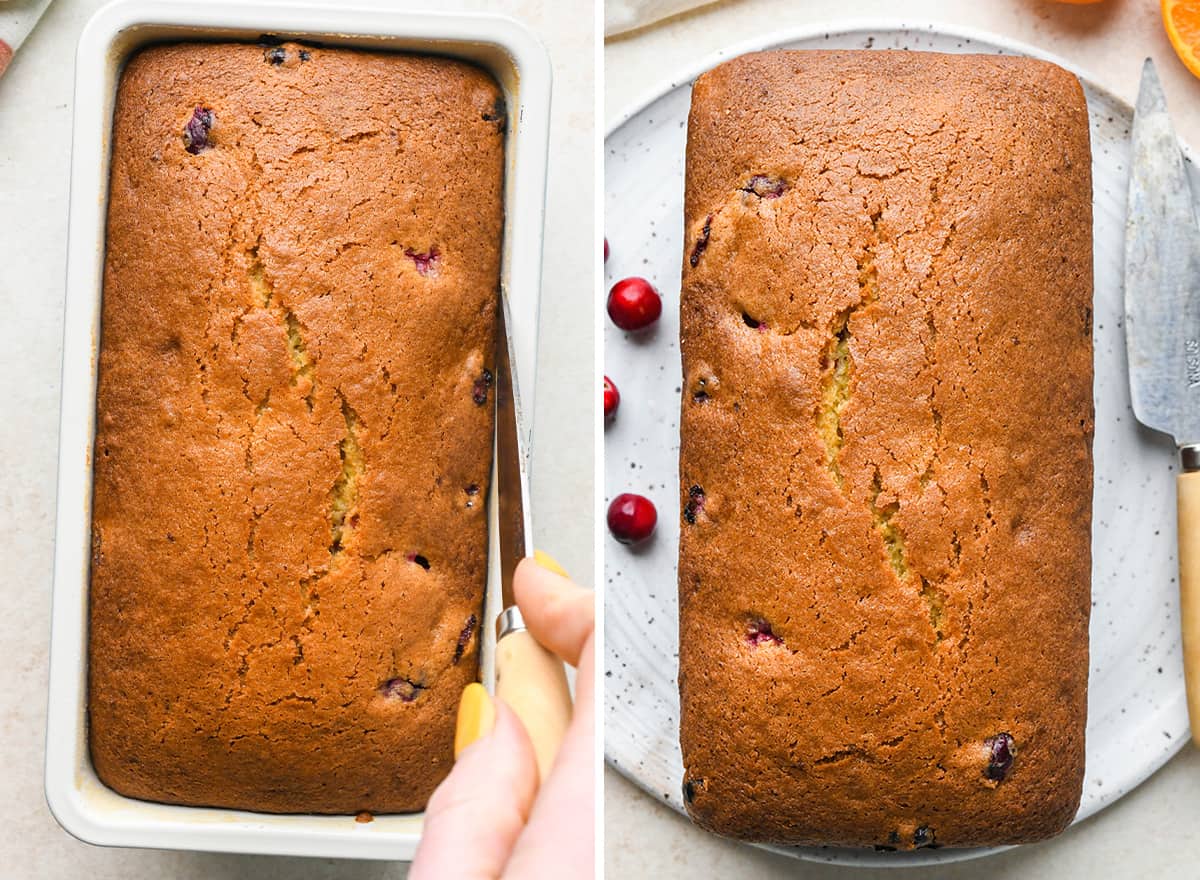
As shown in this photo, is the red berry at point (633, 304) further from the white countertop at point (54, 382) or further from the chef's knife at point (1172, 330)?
the chef's knife at point (1172, 330)

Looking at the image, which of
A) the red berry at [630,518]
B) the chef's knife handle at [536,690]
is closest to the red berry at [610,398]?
the red berry at [630,518]

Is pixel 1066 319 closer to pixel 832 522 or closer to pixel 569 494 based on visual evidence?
pixel 832 522

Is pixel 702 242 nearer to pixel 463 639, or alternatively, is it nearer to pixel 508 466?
pixel 508 466

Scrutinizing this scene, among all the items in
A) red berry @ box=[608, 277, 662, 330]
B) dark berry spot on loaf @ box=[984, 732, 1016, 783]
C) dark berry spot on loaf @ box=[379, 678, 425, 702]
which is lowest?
dark berry spot on loaf @ box=[379, 678, 425, 702]

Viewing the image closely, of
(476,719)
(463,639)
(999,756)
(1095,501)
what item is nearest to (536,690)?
(476,719)

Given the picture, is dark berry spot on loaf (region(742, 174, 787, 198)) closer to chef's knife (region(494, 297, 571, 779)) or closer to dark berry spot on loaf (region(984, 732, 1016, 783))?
chef's knife (region(494, 297, 571, 779))

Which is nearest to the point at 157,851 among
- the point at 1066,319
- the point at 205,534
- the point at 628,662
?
the point at 205,534

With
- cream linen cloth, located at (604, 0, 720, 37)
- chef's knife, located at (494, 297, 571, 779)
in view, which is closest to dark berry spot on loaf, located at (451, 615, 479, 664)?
chef's knife, located at (494, 297, 571, 779)
